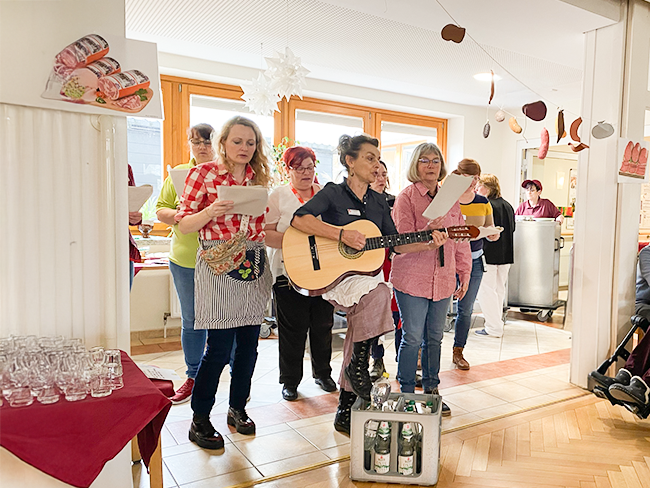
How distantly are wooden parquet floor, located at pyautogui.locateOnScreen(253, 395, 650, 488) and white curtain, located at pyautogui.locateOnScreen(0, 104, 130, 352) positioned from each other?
1.03m

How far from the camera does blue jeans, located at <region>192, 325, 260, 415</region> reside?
2434 millimetres

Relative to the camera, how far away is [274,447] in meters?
2.54

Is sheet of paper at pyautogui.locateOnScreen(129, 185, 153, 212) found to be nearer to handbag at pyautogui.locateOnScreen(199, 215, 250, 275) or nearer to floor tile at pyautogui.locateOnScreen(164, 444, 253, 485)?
handbag at pyautogui.locateOnScreen(199, 215, 250, 275)

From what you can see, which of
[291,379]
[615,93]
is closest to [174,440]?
[291,379]

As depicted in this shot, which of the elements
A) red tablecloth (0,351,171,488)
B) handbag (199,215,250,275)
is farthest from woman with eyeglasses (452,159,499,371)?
red tablecloth (0,351,171,488)

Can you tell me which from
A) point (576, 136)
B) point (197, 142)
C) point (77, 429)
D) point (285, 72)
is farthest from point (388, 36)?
point (77, 429)

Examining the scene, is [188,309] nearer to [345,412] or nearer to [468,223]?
[345,412]

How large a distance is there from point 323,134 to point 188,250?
3.78 m

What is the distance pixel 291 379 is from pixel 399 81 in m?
3.82

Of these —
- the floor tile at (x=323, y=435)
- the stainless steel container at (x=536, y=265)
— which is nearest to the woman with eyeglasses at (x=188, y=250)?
the floor tile at (x=323, y=435)

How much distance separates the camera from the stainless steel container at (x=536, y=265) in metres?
5.67

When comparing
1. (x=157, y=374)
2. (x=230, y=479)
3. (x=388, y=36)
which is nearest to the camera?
(x=157, y=374)

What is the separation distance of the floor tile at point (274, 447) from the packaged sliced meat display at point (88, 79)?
164 cm

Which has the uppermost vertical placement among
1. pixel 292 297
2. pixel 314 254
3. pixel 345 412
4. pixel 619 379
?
pixel 314 254
